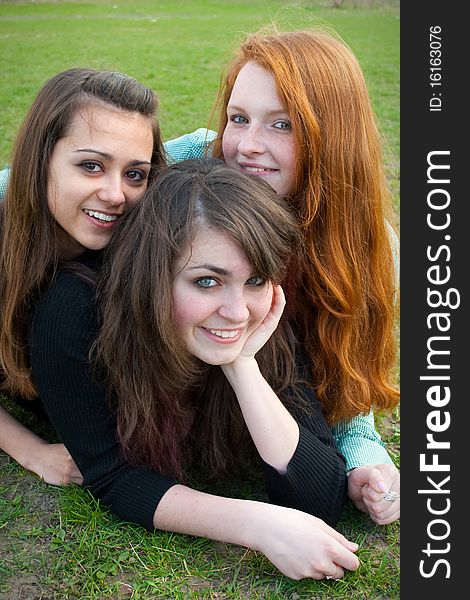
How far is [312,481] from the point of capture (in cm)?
263

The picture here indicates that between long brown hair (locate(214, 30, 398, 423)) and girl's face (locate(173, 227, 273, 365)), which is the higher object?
long brown hair (locate(214, 30, 398, 423))

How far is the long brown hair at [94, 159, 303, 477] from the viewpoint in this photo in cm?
240

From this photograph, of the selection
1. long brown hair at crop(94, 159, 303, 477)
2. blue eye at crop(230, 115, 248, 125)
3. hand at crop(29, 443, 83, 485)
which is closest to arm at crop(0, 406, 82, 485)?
hand at crop(29, 443, 83, 485)

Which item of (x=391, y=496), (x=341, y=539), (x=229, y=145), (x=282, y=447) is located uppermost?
(x=229, y=145)

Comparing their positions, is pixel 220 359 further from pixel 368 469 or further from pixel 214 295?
pixel 368 469

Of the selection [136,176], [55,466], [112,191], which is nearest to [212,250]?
[112,191]

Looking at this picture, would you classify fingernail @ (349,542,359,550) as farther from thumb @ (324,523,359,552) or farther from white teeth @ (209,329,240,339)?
white teeth @ (209,329,240,339)

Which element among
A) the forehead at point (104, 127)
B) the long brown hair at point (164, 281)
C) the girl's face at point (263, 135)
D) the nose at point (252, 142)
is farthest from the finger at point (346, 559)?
the forehead at point (104, 127)

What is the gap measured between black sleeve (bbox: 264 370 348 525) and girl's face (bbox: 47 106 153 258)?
94 centimetres

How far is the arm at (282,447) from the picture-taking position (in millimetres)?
2570

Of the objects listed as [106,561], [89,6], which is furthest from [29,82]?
[89,6]

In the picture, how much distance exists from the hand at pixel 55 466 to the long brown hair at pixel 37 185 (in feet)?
1.36

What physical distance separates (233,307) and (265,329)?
25 cm

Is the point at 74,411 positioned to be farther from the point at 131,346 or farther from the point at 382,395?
the point at 382,395
